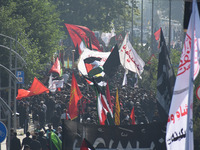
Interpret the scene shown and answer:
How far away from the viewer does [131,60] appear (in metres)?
30.9

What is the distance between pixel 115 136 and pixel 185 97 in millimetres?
3998

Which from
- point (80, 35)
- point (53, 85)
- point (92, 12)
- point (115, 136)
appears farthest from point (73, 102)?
point (92, 12)

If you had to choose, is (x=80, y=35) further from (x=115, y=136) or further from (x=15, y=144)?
(x=115, y=136)

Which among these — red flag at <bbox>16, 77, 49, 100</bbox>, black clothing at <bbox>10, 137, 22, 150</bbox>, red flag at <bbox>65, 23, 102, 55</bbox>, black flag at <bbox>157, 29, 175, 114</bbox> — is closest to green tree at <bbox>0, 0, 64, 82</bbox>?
red flag at <bbox>65, 23, 102, 55</bbox>

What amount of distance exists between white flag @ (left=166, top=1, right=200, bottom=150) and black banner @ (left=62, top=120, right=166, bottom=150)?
3489 millimetres

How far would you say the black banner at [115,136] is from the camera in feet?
38.5

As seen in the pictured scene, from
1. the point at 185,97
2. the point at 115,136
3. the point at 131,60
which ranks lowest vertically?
the point at 131,60

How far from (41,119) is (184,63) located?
17455mm

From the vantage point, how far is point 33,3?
39656 mm

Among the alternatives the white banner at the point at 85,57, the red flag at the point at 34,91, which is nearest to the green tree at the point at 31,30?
the white banner at the point at 85,57

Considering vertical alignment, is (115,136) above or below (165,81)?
below

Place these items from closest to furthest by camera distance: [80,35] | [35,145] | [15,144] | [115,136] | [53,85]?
[115,136]
[35,145]
[15,144]
[53,85]
[80,35]

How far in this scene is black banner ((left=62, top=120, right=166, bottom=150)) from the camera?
11.7 m

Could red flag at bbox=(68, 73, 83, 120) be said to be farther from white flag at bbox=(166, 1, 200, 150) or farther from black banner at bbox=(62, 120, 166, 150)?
white flag at bbox=(166, 1, 200, 150)
